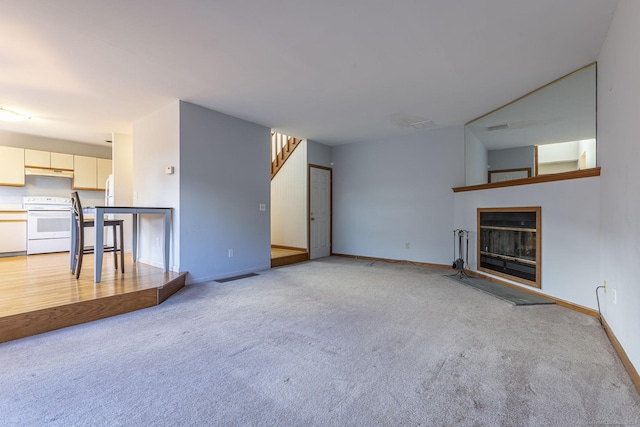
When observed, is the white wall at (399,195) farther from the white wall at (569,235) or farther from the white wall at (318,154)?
the white wall at (569,235)

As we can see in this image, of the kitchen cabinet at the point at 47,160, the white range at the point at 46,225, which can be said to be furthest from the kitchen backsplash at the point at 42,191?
the kitchen cabinet at the point at 47,160

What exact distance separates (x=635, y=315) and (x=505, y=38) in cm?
233

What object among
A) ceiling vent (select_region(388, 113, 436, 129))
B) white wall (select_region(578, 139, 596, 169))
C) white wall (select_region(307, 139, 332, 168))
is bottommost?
white wall (select_region(578, 139, 596, 169))

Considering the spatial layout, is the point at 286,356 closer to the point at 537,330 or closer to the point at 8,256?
the point at 537,330

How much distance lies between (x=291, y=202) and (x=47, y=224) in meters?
4.72

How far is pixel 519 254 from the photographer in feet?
12.7

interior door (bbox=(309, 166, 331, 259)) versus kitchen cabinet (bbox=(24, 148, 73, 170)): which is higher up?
kitchen cabinet (bbox=(24, 148, 73, 170))

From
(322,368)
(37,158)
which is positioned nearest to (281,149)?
(37,158)

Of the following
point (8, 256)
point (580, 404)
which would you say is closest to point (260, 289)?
point (580, 404)

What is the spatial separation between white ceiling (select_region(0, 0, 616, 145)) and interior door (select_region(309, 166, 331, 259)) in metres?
2.15

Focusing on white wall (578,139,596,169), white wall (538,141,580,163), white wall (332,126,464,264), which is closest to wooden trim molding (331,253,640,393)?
white wall (332,126,464,264)

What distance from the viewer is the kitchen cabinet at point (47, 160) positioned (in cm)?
556

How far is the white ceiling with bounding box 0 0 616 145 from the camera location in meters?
2.19

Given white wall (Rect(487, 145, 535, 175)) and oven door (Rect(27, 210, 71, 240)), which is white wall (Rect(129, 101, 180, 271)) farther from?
white wall (Rect(487, 145, 535, 175))
